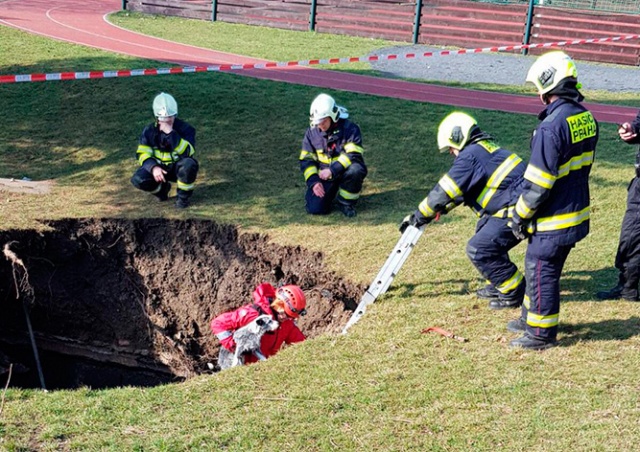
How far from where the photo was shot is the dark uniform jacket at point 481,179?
6863mm

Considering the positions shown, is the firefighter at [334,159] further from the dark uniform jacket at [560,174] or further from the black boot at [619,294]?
the dark uniform jacket at [560,174]

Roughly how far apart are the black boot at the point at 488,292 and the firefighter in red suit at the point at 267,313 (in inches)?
70.1

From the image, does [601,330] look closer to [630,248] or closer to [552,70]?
[630,248]

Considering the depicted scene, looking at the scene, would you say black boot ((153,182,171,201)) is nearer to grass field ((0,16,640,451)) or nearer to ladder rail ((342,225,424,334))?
grass field ((0,16,640,451))

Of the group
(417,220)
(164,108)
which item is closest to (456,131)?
(417,220)

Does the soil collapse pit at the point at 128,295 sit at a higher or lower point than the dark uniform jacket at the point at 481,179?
lower

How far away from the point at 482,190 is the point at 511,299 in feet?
3.87

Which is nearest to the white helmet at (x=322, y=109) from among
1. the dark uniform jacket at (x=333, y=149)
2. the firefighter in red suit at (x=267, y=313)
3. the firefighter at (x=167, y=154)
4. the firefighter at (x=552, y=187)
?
the dark uniform jacket at (x=333, y=149)

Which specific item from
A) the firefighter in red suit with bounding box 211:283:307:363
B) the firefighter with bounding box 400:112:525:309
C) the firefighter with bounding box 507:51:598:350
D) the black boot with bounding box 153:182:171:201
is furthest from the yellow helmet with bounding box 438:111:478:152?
the black boot with bounding box 153:182:171:201

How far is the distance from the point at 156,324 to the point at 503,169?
5.30 metres

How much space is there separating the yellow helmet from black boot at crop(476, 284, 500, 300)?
1.60 m

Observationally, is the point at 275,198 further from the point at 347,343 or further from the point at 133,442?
the point at 133,442

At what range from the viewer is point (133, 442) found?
554 cm

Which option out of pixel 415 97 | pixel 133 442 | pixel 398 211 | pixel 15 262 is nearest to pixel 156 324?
pixel 15 262
